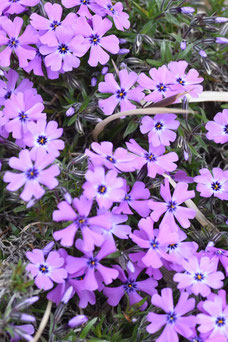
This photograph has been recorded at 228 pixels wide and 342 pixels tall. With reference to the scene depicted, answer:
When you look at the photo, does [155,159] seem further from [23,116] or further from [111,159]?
[23,116]

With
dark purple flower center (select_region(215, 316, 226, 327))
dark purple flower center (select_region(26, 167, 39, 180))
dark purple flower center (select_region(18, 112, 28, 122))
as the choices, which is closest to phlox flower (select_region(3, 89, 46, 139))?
dark purple flower center (select_region(18, 112, 28, 122))

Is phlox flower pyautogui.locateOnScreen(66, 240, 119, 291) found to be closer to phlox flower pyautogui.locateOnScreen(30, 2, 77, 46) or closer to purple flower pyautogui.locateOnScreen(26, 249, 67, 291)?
purple flower pyautogui.locateOnScreen(26, 249, 67, 291)

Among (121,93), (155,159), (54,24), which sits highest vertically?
(54,24)

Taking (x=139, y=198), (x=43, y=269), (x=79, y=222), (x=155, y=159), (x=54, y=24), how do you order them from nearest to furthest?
(x=79, y=222)
(x=43, y=269)
(x=139, y=198)
(x=155, y=159)
(x=54, y=24)

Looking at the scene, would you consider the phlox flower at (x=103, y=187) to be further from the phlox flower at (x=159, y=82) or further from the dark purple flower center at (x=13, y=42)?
the dark purple flower center at (x=13, y=42)

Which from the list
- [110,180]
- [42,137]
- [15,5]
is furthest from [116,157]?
[15,5]

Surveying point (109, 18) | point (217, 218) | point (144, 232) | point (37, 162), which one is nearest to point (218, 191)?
point (217, 218)

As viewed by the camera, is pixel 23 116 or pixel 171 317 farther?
pixel 23 116
